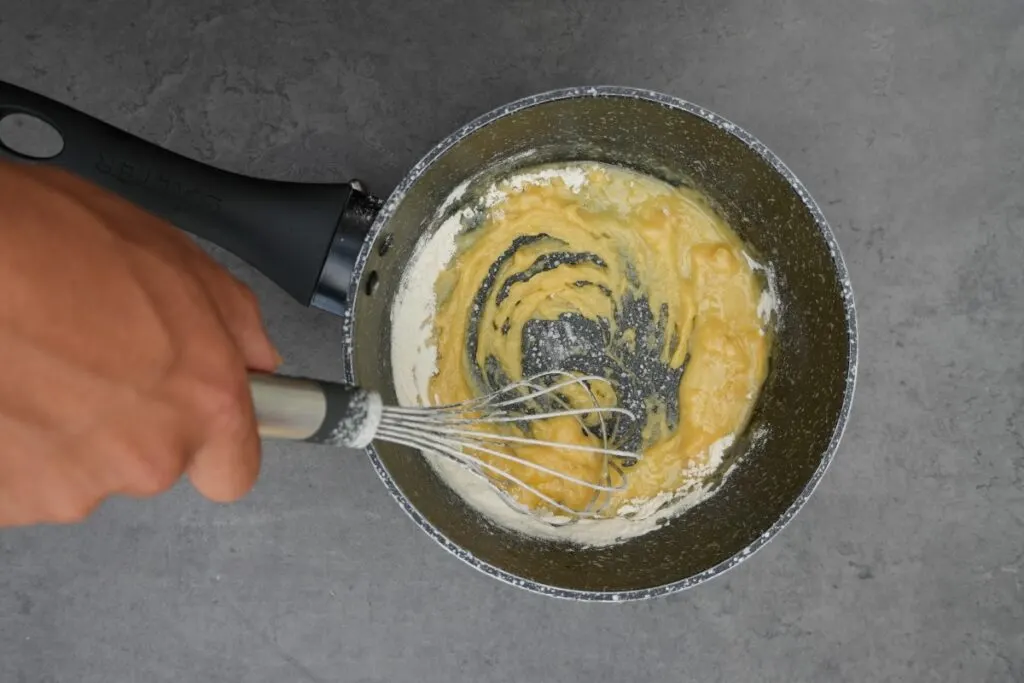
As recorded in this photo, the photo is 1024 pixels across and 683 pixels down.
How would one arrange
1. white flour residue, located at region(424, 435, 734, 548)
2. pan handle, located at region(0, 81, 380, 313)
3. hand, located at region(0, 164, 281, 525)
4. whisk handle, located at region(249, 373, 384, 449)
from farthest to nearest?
white flour residue, located at region(424, 435, 734, 548) < pan handle, located at region(0, 81, 380, 313) < whisk handle, located at region(249, 373, 384, 449) < hand, located at region(0, 164, 281, 525)

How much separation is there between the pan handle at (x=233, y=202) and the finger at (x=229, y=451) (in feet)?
0.71

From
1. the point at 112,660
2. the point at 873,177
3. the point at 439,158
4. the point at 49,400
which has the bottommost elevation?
the point at 112,660

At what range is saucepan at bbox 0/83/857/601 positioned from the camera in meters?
0.69

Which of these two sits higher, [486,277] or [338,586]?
[486,277]

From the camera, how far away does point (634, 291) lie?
0.90 m

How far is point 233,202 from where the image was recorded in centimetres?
70

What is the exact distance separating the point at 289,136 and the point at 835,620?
900mm

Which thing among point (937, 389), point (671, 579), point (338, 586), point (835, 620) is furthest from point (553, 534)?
point (937, 389)

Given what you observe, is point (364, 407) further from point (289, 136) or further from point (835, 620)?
point (835, 620)

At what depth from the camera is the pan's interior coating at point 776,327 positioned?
73cm

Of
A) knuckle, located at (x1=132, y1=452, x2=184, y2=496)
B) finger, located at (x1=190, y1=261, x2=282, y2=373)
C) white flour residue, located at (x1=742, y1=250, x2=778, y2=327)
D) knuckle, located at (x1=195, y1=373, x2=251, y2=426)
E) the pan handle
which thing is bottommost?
knuckle, located at (x1=132, y1=452, x2=184, y2=496)

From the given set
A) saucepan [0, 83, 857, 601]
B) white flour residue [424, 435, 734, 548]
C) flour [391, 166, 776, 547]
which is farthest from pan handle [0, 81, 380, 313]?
white flour residue [424, 435, 734, 548]

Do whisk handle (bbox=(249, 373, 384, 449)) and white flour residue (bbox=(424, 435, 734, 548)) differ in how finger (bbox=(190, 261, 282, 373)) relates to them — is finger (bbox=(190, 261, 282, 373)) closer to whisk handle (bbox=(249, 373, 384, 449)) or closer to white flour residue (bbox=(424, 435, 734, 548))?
whisk handle (bbox=(249, 373, 384, 449))

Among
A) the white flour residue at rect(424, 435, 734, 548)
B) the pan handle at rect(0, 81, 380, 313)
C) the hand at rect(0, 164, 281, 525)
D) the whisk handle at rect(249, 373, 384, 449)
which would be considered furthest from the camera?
the white flour residue at rect(424, 435, 734, 548)
